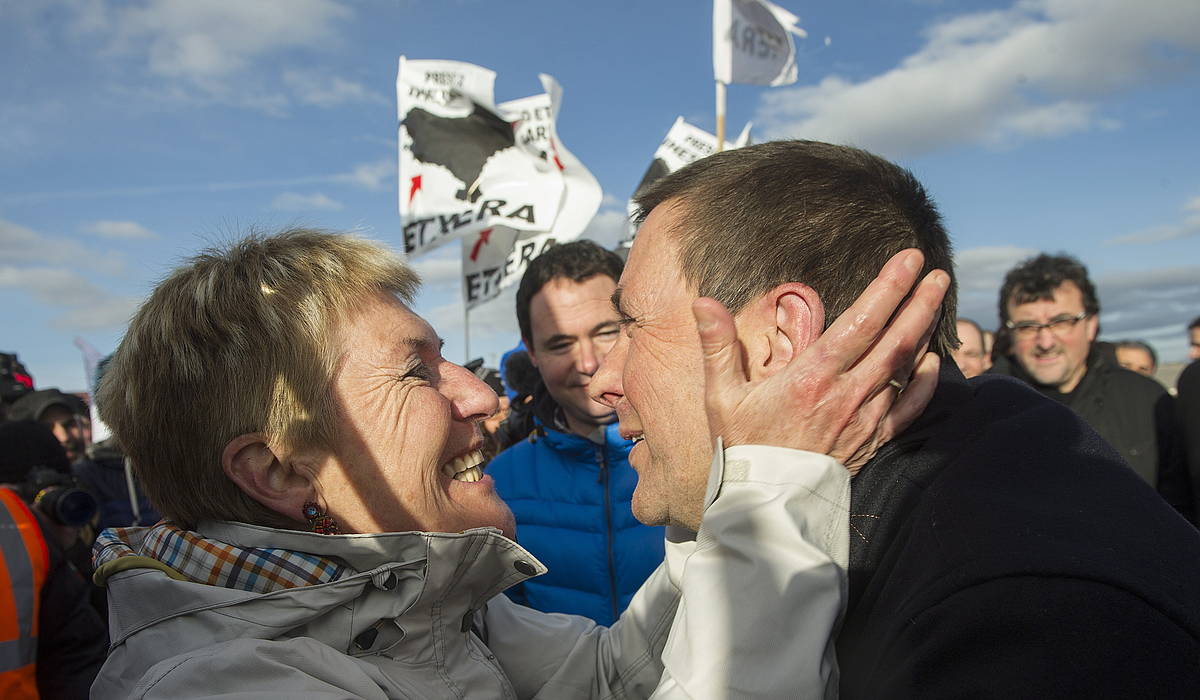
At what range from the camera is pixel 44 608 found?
323 centimetres

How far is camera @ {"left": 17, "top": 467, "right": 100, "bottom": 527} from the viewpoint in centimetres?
369

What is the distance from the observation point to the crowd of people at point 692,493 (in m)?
1.18

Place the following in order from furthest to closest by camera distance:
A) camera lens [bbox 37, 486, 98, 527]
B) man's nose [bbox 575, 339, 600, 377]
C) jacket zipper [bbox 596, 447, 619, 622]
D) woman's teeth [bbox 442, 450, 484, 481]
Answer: camera lens [bbox 37, 486, 98, 527] < man's nose [bbox 575, 339, 600, 377] < jacket zipper [bbox 596, 447, 619, 622] < woman's teeth [bbox 442, 450, 484, 481]

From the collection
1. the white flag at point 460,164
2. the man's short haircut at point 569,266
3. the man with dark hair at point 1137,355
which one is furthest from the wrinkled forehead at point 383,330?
the man with dark hair at point 1137,355

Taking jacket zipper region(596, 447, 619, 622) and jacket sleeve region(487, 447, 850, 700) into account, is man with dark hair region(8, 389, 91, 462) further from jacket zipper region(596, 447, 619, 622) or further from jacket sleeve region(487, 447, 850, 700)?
jacket sleeve region(487, 447, 850, 700)

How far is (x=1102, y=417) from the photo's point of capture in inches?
200

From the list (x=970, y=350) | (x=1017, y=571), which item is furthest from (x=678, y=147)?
(x=1017, y=571)

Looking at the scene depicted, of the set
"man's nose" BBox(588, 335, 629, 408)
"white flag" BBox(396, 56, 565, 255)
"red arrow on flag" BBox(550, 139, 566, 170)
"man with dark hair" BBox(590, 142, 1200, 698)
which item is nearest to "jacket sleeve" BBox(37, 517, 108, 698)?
"man's nose" BBox(588, 335, 629, 408)

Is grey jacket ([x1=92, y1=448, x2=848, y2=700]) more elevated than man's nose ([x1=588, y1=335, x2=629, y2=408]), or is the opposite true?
man's nose ([x1=588, y1=335, x2=629, y2=408])

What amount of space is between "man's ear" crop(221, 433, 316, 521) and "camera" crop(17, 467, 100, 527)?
2.40 metres

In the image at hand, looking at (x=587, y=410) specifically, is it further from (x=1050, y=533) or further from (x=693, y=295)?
(x=1050, y=533)

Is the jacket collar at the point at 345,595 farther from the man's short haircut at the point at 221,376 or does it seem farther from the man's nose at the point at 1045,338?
the man's nose at the point at 1045,338

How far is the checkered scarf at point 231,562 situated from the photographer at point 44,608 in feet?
5.30

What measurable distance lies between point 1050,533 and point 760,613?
45 centimetres
